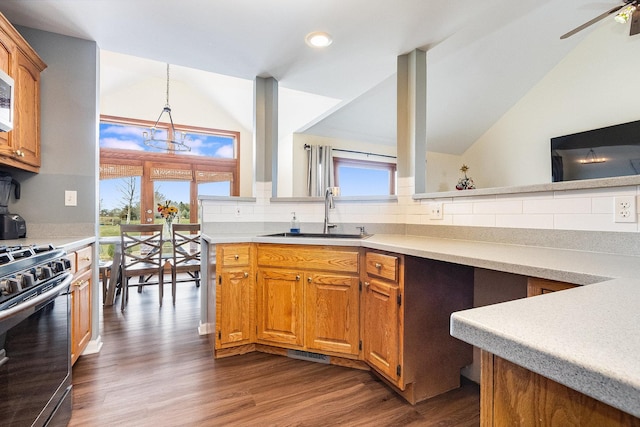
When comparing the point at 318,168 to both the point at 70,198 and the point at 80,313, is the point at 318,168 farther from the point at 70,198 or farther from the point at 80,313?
the point at 80,313

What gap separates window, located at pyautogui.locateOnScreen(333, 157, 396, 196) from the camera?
5383mm

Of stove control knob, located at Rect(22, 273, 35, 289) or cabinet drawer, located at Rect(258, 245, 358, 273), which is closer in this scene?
stove control knob, located at Rect(22, 273, 35, 289)

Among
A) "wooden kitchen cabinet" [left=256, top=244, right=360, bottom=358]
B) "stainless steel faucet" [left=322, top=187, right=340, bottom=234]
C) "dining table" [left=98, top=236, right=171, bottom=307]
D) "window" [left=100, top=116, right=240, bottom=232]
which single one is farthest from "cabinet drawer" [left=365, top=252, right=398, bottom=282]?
"window" [left=100, top=116, right=240, bottom=232]

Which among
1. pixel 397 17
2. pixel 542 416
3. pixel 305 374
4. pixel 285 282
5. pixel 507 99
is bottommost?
pixel 305 374

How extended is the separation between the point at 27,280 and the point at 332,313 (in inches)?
59.7

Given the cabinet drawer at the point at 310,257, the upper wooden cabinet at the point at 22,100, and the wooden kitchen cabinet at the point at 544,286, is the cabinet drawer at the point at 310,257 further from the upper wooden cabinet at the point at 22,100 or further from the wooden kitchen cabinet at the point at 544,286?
the upper wooden cabinet at the point at 22,100

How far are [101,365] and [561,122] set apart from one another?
5763 mm

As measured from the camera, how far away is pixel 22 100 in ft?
6.17

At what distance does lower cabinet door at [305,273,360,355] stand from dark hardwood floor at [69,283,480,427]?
0.17 metres

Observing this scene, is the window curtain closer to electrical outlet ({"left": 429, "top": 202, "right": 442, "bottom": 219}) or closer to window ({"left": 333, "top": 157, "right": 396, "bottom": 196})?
window ({"left": 333, "top": 157, "right": 396, "bottom": 196})

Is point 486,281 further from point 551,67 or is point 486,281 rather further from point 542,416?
point 551,67

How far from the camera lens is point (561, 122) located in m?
4.27

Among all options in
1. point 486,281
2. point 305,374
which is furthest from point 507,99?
point 305,374

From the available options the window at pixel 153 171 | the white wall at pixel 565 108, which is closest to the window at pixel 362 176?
the white wall at pixel 565 108
